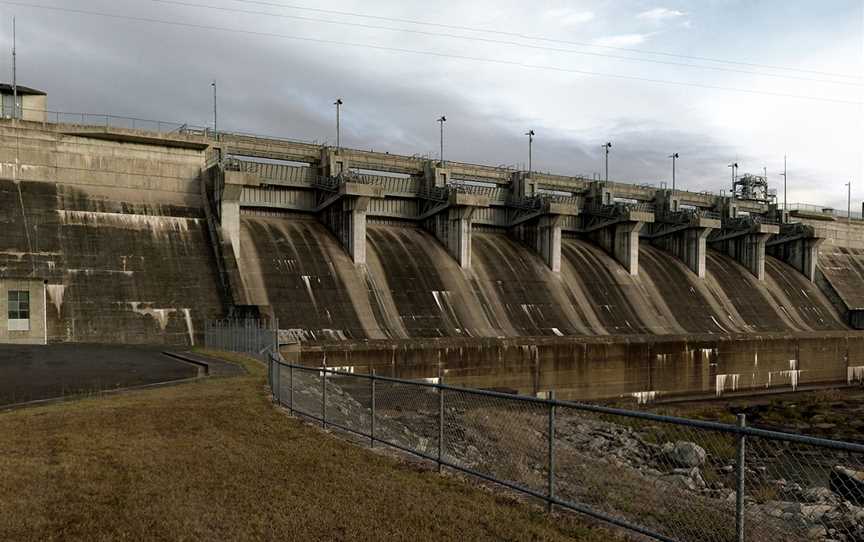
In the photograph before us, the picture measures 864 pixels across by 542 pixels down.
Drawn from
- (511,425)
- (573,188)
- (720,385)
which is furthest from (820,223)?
(511,425)

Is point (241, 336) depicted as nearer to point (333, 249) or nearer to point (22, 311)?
point (22, 311)

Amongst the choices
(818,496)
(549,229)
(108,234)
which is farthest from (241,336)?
(549,229)

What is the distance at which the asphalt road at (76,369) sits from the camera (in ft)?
60.5

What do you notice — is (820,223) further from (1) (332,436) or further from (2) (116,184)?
(1) (332,436)

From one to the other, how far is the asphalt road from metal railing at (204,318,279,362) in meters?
3.25

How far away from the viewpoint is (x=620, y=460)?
2150cm

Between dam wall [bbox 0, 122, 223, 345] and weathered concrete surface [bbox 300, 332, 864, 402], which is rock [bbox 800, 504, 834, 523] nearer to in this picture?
weathered concrete surface [bbox 300, 332, 864, 402]

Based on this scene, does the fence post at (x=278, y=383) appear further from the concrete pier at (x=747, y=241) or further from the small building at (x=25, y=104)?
the concrete pier at (x=747, y=241)

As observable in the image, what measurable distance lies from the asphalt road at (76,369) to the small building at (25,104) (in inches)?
601

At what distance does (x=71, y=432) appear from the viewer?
12516mm

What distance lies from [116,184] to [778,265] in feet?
176

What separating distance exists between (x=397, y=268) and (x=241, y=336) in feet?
44.9

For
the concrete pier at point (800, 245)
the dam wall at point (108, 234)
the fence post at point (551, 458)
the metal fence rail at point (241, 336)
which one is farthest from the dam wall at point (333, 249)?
the fence post at point (551, 458)

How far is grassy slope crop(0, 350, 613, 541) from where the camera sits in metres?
7.76
